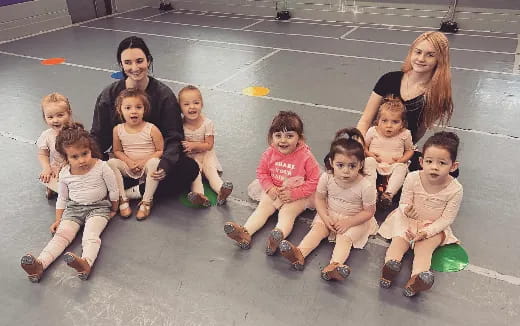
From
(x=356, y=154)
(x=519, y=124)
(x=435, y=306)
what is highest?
(x=356, y=154)

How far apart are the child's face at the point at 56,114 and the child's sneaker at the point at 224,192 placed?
43.9 inches

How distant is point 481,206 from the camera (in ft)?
9.26

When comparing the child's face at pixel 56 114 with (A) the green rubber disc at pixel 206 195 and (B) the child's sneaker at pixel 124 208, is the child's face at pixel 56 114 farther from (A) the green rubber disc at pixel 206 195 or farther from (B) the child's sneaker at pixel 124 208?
(A) the green rubber disc at pixel 206 195

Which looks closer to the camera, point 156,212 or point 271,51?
point 156,212

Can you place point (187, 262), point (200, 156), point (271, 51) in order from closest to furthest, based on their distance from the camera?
point (187, 262)
point (200, 156)
point (271, 51)

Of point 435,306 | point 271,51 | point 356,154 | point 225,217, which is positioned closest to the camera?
point 435,306

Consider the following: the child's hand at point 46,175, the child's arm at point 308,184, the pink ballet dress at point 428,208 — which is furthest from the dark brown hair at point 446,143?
the child's hand at point 46,175

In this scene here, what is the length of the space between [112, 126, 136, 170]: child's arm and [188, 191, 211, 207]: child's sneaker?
0.45 metres

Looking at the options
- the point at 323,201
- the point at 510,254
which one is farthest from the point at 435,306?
the point at 323,201

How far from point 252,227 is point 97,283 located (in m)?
0.92

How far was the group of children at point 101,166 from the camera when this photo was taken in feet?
8.25

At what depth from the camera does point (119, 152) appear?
2900 millimetres

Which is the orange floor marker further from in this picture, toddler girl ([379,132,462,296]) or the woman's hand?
toddler girl ([379,132,462,296])

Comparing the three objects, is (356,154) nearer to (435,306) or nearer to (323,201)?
(323,201)
